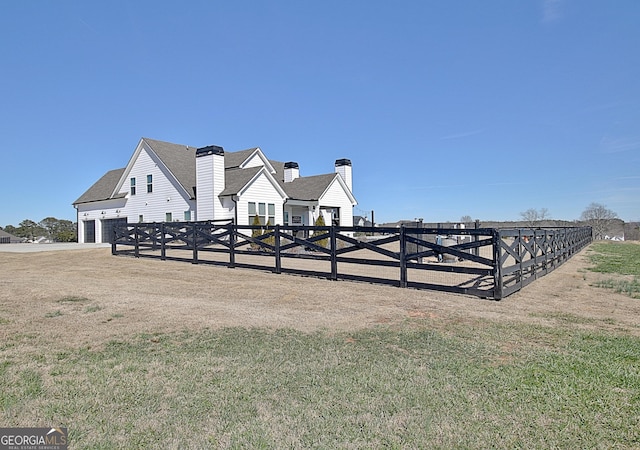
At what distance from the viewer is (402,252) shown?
894 centimetres

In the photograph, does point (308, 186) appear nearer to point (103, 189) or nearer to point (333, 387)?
point (103, 189)

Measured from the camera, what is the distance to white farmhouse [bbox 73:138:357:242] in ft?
73.6

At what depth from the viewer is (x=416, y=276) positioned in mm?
10469

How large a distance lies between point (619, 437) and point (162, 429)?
3166mm

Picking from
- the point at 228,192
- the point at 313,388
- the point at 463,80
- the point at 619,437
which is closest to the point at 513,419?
Result: the point at 619,437

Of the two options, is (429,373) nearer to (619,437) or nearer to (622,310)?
(619,437)

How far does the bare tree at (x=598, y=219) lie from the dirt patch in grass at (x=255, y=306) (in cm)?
3707

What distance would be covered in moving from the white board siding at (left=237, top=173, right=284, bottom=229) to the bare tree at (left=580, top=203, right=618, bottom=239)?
32568 millimetres

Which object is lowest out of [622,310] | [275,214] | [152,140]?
[622,310]

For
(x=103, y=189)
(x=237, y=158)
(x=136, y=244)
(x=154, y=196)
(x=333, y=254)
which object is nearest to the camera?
(x=333, y=254)

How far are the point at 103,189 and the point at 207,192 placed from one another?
1356 centimetres

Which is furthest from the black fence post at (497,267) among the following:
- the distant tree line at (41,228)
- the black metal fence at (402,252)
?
the distant tree line at (41,228)

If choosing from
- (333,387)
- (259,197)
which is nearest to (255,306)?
(333,387)

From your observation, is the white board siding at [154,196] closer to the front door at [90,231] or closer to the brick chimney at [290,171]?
the front door at [90,231]
